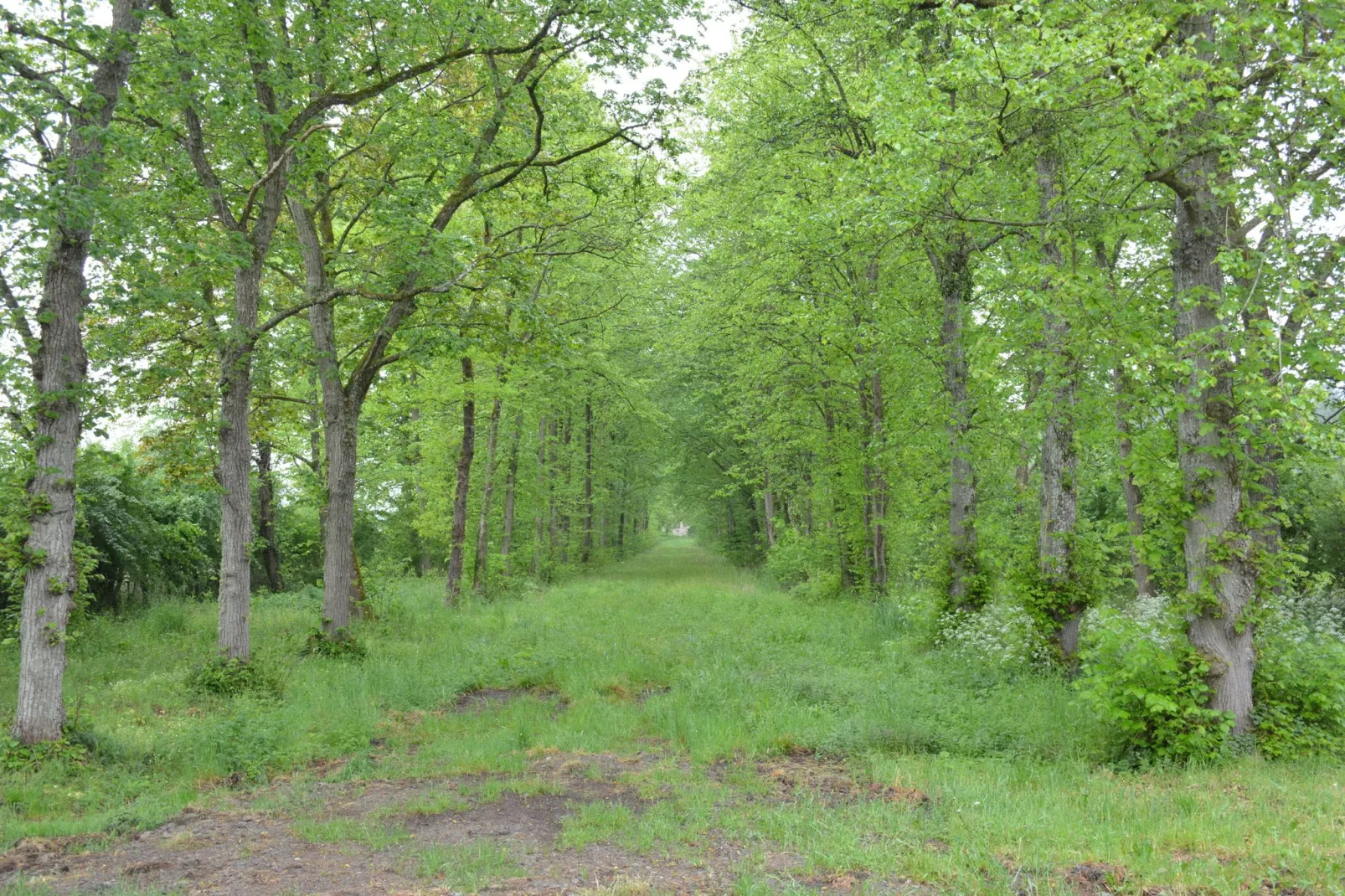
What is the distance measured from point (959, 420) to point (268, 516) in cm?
1748

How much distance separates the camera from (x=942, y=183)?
8.70 metres

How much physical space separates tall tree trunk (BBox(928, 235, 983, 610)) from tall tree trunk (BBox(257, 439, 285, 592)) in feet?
48.8

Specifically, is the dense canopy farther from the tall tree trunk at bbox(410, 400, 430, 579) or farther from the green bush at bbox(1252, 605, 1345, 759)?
the tall tree trunk at bbox(410, 400, 430, 579)

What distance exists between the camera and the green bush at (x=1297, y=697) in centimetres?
733

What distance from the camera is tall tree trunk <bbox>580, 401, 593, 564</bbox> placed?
32406 mm

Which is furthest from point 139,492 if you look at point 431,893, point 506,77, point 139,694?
point 431,893

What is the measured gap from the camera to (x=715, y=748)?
832 centimetres

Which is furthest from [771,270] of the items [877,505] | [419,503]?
[419,503]

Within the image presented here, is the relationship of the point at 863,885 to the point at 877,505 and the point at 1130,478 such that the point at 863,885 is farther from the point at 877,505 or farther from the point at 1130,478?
the point at 877,505

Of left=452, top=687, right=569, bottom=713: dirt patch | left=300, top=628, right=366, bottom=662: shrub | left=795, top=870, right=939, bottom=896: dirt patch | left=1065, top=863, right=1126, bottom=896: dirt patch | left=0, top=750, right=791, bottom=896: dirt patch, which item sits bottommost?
left=452, top=687, right=569, bottom=713: dirt patch

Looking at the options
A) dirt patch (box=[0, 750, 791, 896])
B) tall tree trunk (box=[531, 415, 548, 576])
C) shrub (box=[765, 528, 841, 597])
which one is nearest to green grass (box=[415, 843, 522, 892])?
dirt patch (box=[0, 750, 791, 896])

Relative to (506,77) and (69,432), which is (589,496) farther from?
(69,432)

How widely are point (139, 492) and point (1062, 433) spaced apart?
17.3 m

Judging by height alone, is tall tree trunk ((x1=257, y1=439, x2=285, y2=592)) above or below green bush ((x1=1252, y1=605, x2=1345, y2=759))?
above
